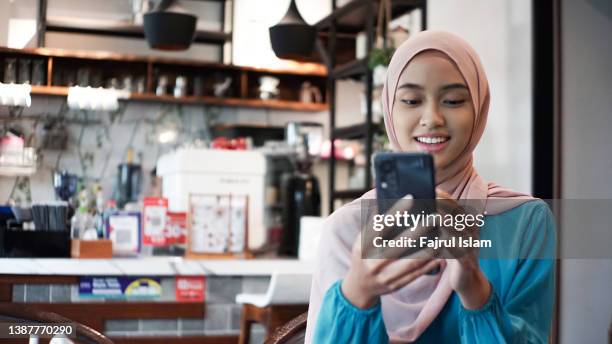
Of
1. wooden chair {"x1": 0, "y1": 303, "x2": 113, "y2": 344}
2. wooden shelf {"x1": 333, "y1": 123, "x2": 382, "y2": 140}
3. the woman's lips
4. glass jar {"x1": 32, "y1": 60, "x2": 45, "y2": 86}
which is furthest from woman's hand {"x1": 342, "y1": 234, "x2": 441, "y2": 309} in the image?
glass jar {"x1": 32, "y1": 60, "x2": 45, "y2": 86}

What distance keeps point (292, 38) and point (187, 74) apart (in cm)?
346

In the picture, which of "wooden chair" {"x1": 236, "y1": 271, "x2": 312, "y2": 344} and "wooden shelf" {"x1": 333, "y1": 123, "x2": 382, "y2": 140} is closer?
"wooden chair" {"x1": 236, "y1": 271, "x2": 312, "y2": 344}

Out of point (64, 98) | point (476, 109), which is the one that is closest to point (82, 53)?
point (64, 98)

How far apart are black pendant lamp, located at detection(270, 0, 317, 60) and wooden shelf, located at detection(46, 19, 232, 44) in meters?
3.18

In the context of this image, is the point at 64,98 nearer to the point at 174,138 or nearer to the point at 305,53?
the point at 174,138

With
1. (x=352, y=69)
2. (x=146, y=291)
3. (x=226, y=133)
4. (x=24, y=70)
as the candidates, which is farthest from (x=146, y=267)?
(x=226, y=133)

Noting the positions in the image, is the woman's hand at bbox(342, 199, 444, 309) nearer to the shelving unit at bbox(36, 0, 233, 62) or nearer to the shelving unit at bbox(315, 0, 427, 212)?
the shelving unit at bbox(315, 0, 427, 212)

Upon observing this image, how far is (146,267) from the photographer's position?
3.50 metres

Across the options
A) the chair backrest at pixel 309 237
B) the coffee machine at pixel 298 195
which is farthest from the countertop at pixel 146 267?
the coffee machine at pixel 298 195

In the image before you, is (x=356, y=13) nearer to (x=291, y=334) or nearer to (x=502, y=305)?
(x=291, y=334)

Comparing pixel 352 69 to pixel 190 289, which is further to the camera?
pixel 352 69

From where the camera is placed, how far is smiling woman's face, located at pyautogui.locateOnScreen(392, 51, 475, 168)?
0.85 meters

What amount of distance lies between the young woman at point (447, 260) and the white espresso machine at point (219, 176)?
11.4ft

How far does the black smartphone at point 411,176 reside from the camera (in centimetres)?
72
